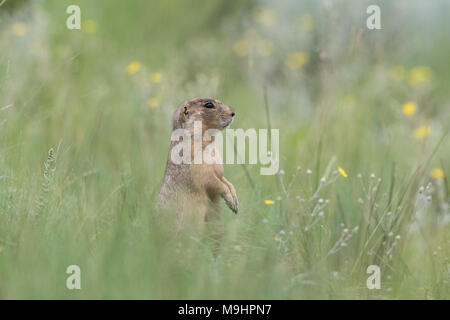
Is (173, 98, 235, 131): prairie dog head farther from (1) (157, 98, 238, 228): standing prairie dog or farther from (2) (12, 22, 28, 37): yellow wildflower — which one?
(2) (12, 22, 28, 37): yellow wildflower

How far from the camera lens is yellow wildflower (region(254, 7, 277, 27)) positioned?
337 inches

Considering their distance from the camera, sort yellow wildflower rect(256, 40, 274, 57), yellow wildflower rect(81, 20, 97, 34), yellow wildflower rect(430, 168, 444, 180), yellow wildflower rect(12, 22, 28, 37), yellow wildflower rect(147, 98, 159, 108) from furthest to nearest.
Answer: yellow wildflower rect(256, 40, 274, 57) < yellow wildflower rect(81, 20, 97, 34) < yellow wildflower rect(12, 22, 28, 37) < yellow wildflower rect(147, 98, 159, 108) < yellow wildflower rect(430, 168, 444, 180)

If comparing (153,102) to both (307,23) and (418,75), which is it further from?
(307,23)

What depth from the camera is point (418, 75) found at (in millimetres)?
7578

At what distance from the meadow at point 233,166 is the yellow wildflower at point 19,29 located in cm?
7

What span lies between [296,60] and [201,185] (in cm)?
513

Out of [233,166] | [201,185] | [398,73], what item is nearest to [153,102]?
[233,166]

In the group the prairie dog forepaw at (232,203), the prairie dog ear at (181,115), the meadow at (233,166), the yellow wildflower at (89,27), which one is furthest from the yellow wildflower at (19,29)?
the prairie dog forepaw at (232,203)

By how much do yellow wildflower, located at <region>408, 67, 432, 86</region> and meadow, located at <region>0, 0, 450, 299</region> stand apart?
0.09ft

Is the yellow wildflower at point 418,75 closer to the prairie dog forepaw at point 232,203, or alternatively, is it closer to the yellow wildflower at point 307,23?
the yellow wildflower at point 307,23

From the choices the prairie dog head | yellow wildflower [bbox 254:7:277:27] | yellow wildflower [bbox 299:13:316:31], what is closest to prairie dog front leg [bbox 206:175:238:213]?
the prairie dog head

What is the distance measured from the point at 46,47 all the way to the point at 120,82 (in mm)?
760
